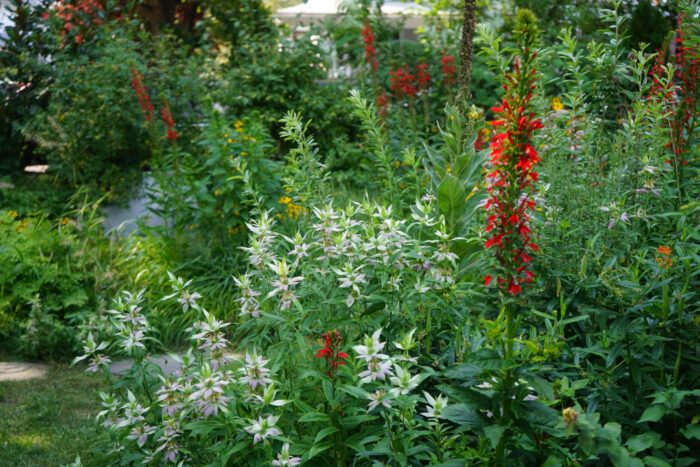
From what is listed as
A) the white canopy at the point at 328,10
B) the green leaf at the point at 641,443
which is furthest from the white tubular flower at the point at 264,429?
the white canopy at the point at 328,10

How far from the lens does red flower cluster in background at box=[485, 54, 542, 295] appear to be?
163cm

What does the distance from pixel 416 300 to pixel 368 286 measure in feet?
0.67

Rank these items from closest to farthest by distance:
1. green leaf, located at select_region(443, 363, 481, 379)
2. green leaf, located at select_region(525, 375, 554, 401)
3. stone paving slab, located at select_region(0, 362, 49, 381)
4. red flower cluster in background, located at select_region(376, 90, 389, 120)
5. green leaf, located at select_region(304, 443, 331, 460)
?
green leaf, located at select_region(525, 375, 554, 401) < green leaf, located at select_region(443, 363, 481, 379) < green leaf, located at select_region(304, 443, 331, 460) < stone paving slab, located at select_region(0, 362, 49, 381) < red flower cluster in background, located at select_region(376, 90, 389, 120)

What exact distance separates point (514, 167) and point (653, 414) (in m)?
0.88

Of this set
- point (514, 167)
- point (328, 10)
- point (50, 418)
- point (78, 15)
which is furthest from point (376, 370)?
point (328, 10)

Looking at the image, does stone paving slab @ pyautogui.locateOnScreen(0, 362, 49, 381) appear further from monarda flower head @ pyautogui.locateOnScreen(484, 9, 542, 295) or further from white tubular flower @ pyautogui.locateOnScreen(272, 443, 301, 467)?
monarda flower head @ pyautogui.locateOnScreen(484, 9, 542, 295)

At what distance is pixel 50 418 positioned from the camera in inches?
134

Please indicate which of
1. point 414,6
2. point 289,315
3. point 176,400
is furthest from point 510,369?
point 414,6

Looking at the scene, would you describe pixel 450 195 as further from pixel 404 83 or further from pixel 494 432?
pixel 404 83

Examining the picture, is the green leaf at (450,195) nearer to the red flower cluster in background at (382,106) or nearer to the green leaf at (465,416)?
the green leaf at (465,416)

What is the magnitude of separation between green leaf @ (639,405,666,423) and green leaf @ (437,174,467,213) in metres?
1.59

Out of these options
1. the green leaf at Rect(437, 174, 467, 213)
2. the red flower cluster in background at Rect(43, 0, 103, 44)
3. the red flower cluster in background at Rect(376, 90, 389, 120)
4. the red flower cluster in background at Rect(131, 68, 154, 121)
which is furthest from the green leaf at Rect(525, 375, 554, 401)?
the red flower cluster in background at Rect(43, 0, 103, 44)

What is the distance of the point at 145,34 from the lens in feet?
24.5

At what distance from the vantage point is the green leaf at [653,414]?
1.80 m
